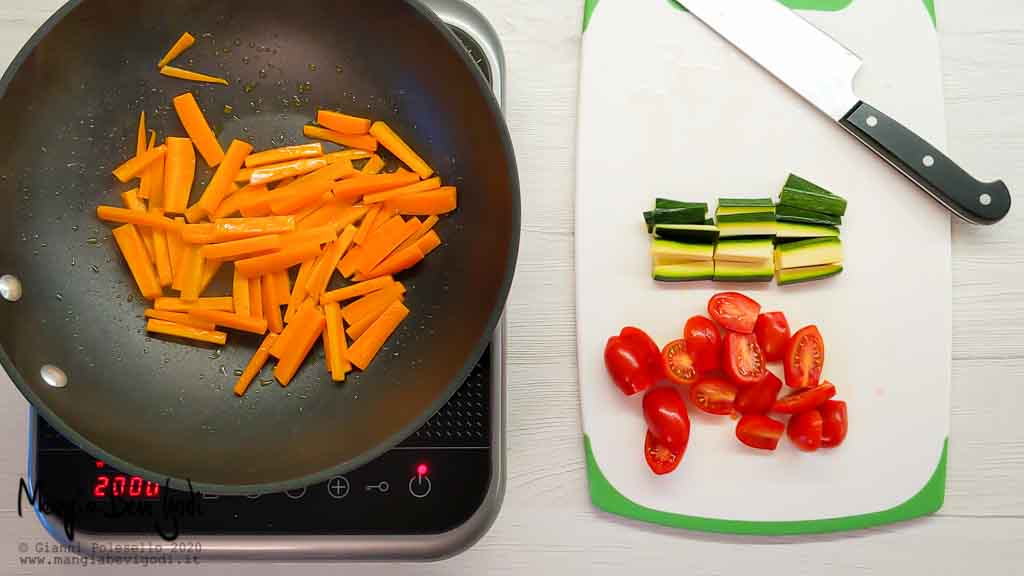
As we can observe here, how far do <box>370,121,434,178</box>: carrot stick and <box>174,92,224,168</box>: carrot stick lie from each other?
25 centimetres

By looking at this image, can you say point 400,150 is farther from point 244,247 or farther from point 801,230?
point 801,230

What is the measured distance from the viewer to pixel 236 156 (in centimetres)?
126

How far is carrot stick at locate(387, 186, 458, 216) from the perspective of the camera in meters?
1.23

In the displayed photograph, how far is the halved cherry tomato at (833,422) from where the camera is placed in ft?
4.28

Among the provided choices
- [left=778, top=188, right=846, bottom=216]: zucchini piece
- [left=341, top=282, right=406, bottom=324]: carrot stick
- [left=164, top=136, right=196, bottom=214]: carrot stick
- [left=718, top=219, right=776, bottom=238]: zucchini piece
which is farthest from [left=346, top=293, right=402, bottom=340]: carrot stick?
[left=778, top=188, right=846, bottom=216]: zucchini piece

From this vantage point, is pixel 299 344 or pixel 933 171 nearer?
pixel 299 344

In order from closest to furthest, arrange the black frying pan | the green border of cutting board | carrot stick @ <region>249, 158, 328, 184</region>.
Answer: the black frying pan < carrot stick @ <region>249, 158, 328, 184</region> < the green border of cutting board

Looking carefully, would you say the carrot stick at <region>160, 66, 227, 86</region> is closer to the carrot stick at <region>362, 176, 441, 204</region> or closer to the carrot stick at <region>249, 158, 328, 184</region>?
the carrot stick at <region>249, 158, 328, 184</region>

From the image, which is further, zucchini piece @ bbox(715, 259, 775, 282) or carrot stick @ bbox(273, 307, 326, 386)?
zucchini piece @ bbox(715, 259, 775, 282)

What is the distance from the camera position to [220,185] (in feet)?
4.09

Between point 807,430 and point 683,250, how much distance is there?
35 centimetres

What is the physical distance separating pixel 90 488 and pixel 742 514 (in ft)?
3.42

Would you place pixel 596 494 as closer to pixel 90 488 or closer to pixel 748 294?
pixel 748 294

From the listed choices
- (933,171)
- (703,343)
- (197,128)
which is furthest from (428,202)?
(933,171)
